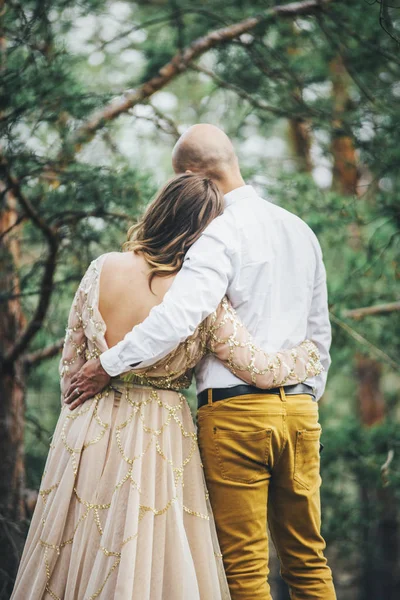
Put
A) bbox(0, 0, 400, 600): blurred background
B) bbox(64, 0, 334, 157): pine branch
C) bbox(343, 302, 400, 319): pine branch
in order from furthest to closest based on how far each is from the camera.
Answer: bbox(343, 302, 400, 319): pine branch < bbox(64, 0, 334, 157): pine branch < bbox(0, 0, 400, 600): blurred background

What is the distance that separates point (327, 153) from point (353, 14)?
0.86 meters

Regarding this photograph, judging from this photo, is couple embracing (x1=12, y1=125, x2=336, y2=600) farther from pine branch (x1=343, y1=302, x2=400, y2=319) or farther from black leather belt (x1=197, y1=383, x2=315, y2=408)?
pine branch (x1=343, y1=302, x2=400, y2=319)

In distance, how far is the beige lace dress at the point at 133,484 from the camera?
2002mm

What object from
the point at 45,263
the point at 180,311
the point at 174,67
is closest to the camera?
the point at 180,311

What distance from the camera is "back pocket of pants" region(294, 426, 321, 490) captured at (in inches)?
88.0

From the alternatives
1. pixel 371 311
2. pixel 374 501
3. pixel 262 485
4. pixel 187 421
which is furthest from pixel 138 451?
pixel 374 501

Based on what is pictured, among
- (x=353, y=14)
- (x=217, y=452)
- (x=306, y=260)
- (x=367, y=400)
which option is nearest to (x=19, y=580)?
(x=217, y=452)

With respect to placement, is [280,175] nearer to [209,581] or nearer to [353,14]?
[353,14]

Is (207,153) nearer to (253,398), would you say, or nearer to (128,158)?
(253,398)

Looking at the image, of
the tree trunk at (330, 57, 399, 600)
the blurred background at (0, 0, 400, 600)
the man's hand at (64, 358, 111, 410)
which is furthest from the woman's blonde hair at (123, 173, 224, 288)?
the tree trunk at (330, 57, 399, 600)

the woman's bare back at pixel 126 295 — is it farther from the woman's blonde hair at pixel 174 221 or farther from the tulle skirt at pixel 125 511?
the tulle skirt at pixel 125 511

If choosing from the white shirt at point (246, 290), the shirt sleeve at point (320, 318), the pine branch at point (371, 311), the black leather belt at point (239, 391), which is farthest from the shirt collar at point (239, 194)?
the pine branch at point (371, 311)

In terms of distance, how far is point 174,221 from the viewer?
228 centimetres

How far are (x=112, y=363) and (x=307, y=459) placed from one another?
77 cm
